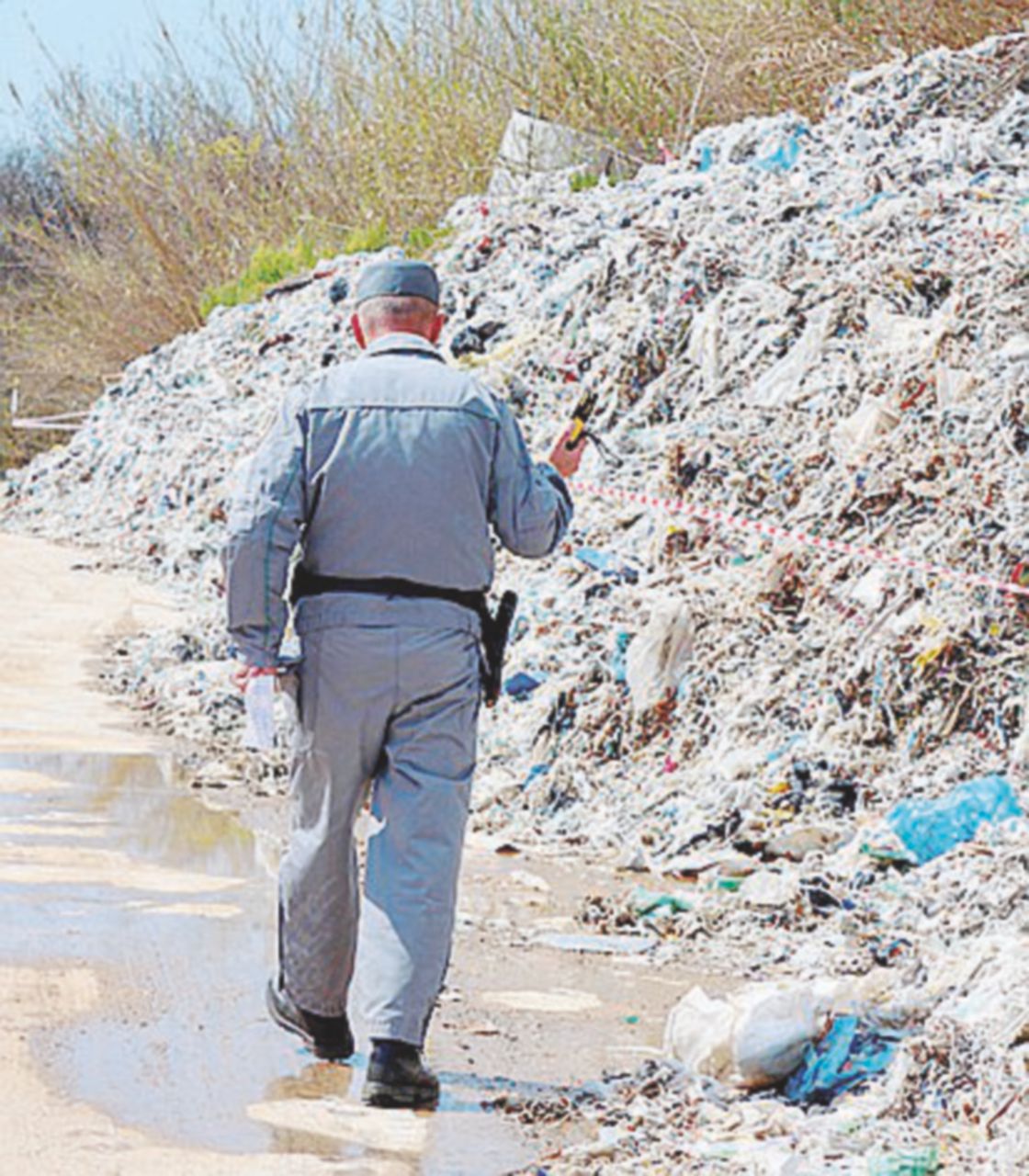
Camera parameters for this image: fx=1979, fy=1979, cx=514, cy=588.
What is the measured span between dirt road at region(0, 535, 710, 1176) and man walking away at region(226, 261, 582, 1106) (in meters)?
0.27

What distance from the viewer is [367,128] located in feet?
70.6

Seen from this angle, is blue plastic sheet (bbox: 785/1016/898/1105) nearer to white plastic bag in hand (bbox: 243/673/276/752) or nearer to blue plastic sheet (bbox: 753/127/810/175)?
white plastic bag in hand (bbox: 243/673/276/752)

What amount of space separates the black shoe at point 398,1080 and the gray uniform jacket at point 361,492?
0.86 meters

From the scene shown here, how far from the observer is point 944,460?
778 centimetres

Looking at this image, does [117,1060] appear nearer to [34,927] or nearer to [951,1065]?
[34,927]

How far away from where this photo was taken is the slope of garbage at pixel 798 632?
13.3 ft

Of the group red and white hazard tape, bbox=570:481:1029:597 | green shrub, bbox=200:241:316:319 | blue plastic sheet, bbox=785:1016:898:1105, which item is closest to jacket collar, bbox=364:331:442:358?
blue plastic sheet, bbox=785:1016:898:1105

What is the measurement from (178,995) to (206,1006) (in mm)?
105

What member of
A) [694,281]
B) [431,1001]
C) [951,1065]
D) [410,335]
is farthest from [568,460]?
[694,281]

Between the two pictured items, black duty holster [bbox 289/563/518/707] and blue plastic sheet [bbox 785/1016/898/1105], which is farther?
black duty holster [bbox 289/563/518/707]

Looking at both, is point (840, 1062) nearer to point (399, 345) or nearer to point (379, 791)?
point (379, 791)

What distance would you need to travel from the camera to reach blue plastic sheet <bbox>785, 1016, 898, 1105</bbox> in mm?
3969

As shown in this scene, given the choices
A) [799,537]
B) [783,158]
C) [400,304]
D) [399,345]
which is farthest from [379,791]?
[783,158]

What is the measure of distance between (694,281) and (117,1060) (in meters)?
7.62
